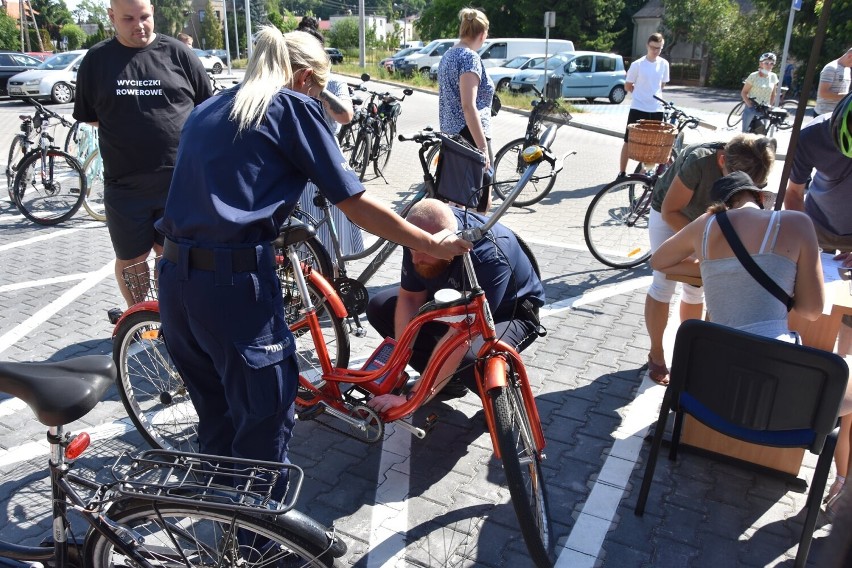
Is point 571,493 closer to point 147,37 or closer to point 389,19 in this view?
point 147,37

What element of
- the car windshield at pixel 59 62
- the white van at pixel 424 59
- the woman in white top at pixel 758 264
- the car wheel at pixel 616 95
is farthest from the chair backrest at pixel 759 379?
the white van at pixel 424 59

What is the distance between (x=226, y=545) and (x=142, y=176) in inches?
104

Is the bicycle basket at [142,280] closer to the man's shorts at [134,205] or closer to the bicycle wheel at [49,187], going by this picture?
the man's shorts at [134,205]

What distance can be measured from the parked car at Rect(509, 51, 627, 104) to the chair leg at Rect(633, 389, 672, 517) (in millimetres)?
20566

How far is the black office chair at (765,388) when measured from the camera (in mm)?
2602

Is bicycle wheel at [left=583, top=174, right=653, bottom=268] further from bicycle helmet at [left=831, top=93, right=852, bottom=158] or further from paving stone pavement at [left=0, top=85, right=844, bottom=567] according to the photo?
bicycle helmet at [left=831, top=93, right=852, bottom=158]

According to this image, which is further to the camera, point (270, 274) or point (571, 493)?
point (571, 493)

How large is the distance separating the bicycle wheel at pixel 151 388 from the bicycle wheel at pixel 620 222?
3727mm

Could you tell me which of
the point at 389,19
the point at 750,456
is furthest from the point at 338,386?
the point at 389,19

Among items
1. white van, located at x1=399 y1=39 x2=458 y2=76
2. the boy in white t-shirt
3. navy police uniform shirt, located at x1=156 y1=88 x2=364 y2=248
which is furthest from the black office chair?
white van, located at x1=399 y1=39 x2=458 y2=76

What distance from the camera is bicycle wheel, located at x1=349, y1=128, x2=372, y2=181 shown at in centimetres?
951

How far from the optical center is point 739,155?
11.4ft

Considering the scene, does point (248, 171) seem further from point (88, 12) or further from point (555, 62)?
point (88, 12)

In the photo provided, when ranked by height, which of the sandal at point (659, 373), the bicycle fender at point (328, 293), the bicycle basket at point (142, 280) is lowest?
the sandal at point (659, 373)
